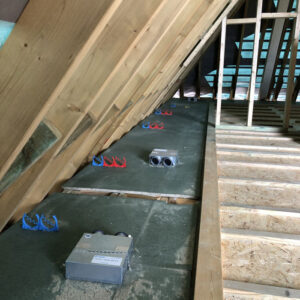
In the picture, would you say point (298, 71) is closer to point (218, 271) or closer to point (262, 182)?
point (262, 182)

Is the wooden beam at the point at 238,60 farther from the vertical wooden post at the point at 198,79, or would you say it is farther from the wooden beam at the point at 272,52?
the vertical wooden post at the point at 198,79

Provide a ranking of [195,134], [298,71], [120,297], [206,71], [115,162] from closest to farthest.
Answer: [120,297] → [115,162] → [195,134] → [298,71] → [206,71]

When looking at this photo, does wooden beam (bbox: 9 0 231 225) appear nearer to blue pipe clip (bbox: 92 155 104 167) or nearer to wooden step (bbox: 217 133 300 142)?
blue pipe clip (bbox: 92 155 104 167)

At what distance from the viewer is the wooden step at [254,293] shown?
1.30 meters

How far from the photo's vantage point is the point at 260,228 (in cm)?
189

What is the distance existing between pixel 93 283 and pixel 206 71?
28.7 ft

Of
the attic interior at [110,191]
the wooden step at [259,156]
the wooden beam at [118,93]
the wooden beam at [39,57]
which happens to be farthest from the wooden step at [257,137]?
the wooden beam at [39,57]

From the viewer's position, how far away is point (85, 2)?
0.77 meters

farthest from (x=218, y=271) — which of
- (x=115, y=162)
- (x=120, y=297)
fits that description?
(x=115, y=162)

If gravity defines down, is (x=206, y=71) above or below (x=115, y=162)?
below

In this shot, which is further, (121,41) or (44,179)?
(44,179)

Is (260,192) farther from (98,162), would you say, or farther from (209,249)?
(98,162)

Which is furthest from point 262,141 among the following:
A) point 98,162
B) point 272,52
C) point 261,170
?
point 272,52

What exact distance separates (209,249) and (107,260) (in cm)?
50
